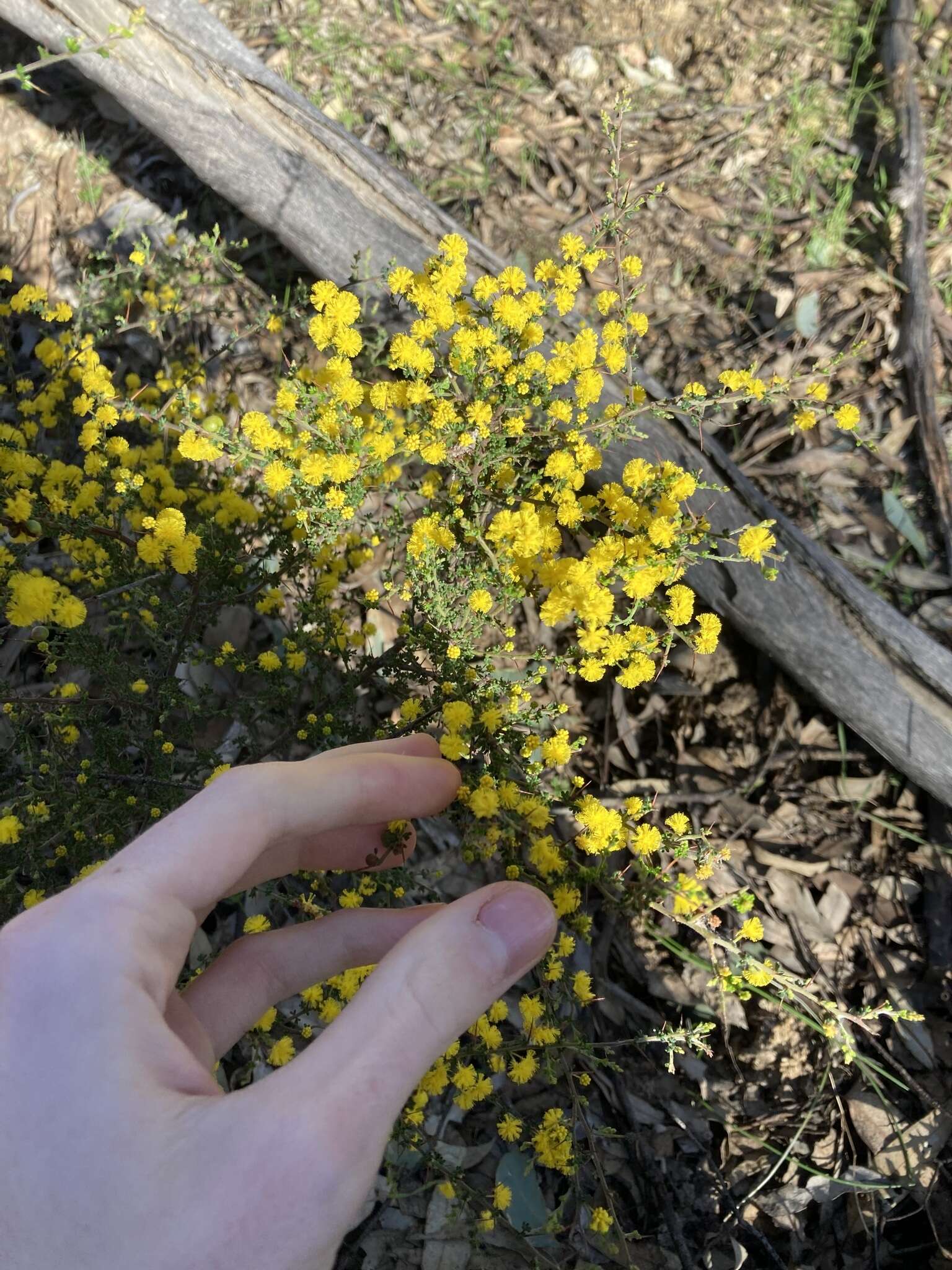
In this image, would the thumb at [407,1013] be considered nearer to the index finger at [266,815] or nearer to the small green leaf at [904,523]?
the index finger at [266,815]

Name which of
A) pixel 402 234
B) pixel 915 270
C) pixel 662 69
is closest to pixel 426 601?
pixel 402 234

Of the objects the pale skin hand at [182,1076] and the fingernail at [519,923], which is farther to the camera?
the fingernail at [519,923]

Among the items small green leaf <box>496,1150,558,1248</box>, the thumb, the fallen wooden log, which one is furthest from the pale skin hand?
the fallen wooden log

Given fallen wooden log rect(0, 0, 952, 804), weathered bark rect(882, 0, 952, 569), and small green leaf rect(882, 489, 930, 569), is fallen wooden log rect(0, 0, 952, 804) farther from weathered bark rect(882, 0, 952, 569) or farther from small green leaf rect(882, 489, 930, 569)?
weathered bark rect(882, 0, 952, 569)

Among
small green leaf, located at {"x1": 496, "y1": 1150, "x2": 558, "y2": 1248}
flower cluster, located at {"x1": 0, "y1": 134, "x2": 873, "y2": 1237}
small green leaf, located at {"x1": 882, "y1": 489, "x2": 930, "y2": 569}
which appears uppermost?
small green leaf, located at {"x1": 882, "y1": 489, "x2": 930, "y2": 569}

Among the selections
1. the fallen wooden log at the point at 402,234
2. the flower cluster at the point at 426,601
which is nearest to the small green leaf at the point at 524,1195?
the flower cluster at the point at 426,601

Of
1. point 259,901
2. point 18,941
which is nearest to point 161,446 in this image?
point 259,901

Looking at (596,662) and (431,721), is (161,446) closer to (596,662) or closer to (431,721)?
(431,721)
